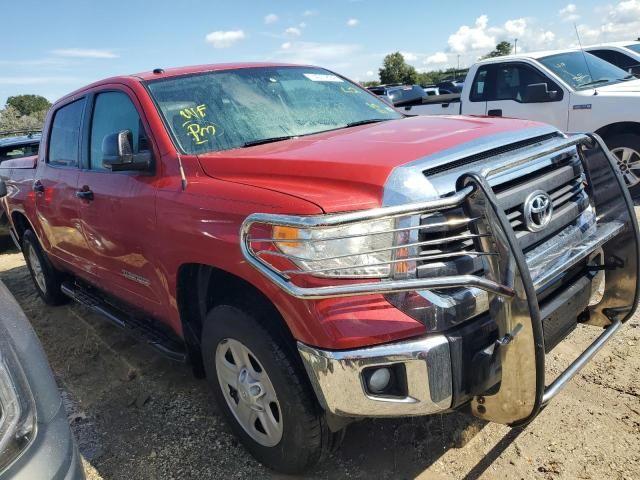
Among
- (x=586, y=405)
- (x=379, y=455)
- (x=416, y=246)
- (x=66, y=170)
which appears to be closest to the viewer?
(x=416, y=246)

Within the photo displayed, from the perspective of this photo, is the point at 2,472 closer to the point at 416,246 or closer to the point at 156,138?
the point at 416,246

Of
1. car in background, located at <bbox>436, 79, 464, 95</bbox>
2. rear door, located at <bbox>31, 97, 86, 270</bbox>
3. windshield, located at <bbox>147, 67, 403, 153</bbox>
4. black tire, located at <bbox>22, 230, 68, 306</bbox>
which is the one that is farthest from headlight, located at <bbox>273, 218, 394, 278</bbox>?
car in background, located at <bbox>436, 79, 464, 95</bbox>

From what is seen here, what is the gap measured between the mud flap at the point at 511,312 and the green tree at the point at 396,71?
4897 cm

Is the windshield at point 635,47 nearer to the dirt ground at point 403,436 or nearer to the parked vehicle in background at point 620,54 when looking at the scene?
the parked vehicle in background at point 620,54

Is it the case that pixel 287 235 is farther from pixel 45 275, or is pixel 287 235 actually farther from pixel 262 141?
pixel 45 275

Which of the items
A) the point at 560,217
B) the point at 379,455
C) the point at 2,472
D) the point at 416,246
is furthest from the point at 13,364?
the point at 560,217

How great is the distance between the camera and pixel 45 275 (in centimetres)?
530

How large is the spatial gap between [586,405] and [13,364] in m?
2.66

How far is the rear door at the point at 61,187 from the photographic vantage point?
3.96 metres

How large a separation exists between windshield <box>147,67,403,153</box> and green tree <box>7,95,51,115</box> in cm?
4649

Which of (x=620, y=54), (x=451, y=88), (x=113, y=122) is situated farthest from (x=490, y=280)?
(x=451, y=88)

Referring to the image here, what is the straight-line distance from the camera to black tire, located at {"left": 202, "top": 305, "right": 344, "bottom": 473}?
2.24 m

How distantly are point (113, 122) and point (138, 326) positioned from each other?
1.35 m

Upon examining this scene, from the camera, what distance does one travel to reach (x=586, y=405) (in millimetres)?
2828
